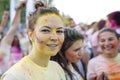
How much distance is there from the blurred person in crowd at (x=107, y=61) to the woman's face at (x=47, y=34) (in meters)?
1.42

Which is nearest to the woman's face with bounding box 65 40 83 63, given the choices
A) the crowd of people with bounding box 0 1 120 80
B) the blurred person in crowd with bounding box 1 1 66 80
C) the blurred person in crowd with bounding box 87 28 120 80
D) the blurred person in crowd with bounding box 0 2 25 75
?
the crowd of people with bounding box 0 1 120 80

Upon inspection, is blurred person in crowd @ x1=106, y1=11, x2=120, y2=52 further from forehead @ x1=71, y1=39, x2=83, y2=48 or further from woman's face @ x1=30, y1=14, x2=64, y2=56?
woman's face @ x1=30, y1=14, x2=64, y2=56

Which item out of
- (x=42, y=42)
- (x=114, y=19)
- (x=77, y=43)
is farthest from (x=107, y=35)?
(x=42, y=42)

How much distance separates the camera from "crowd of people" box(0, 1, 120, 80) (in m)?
2.70

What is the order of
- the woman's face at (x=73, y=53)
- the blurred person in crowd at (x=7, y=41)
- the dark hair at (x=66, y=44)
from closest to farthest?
the dark hair at (x=66, y=44) < the woman's face at (x=73, y=53) < the blurred person in crowd at (x=7, y=41)

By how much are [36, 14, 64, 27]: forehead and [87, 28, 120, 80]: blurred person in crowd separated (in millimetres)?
1426

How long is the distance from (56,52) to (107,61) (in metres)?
1.56

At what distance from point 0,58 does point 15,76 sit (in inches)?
104

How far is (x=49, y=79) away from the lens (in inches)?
108

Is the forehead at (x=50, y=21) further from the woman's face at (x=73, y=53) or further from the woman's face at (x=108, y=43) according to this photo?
the woman's face at (x=108, y=43)

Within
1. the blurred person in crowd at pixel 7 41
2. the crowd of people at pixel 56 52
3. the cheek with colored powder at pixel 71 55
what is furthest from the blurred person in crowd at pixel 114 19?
the cheek with colored powder at pixel 71 55

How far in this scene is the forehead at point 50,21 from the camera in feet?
9.05

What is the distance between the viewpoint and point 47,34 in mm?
2746

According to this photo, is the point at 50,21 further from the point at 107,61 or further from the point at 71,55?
the point at 107,61
